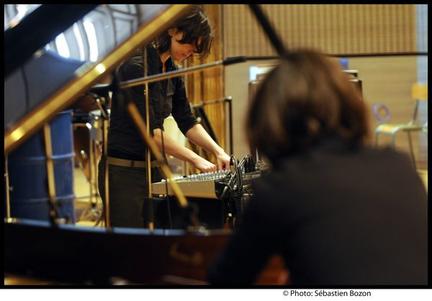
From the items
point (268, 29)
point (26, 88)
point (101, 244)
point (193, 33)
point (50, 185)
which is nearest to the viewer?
point (101, 244)

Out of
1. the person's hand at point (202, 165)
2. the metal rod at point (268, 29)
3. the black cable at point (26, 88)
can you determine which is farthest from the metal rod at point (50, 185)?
the person's hand at point (202, 165)

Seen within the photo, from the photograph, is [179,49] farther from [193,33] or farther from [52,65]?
[52,65]

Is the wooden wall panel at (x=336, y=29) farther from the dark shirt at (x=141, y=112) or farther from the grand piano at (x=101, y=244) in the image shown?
the grand piano at (x=101, y=244)

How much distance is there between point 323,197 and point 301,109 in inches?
7.5

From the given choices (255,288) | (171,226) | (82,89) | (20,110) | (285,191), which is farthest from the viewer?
(171,226)

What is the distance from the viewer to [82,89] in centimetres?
198

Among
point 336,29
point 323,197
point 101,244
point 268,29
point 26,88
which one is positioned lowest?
point 101,244

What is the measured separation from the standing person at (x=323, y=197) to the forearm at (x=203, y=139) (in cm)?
183

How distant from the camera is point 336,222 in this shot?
4.92 ft

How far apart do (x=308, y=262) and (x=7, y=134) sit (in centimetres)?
90

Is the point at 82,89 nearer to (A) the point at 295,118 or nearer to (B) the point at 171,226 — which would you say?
(A) the point at 295,118

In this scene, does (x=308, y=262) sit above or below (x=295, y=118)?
below

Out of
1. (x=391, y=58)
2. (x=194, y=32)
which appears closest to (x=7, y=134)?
(x=194, y=32)

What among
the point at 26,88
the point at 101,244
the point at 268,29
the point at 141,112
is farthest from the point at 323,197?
the point at 141,112
